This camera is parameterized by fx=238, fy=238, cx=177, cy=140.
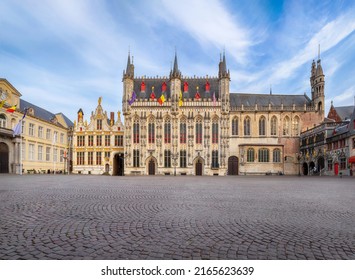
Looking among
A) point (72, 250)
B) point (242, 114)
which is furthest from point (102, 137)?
point (72, 250)

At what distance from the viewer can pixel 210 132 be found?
45312 millimetres

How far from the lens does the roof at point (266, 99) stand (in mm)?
49094

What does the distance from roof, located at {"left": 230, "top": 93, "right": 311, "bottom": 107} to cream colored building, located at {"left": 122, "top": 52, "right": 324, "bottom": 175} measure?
92.8 inches

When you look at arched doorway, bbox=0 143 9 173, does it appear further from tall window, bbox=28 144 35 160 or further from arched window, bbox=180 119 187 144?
arched window, bbox=180 119 187 144

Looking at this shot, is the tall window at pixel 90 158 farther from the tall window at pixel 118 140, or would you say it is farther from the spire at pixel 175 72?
the spire at pixel 175 72

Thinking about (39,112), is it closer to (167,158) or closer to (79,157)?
(79,157)

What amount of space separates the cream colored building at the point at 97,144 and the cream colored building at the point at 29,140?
14.7 feet

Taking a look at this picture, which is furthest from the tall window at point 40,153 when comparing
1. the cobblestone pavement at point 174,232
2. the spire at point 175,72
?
the cobblestone pavement at point 174,232

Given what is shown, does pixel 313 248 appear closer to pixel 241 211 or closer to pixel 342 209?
pixel 241 211

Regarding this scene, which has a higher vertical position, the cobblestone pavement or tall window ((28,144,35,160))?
tall window ((28,144,35,160))

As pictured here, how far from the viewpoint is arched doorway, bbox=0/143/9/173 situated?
36.9 meters

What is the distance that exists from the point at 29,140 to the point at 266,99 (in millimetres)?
45836

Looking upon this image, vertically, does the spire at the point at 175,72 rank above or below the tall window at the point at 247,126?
above

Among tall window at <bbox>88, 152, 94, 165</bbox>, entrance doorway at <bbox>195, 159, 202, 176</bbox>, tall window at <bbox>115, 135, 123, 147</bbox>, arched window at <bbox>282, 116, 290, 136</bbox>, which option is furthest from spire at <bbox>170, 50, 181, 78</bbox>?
arched window at <bbox>282, 116, 290, 136</bbox>
